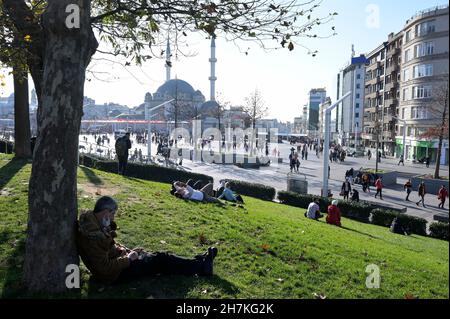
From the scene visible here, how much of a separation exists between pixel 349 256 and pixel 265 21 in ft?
14.3

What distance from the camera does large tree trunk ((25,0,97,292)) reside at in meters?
4.64

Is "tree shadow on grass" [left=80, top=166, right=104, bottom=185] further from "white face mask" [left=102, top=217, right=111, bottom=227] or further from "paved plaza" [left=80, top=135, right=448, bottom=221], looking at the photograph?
"paved plaza" [left=80, top=135, right=448, bottom=221]

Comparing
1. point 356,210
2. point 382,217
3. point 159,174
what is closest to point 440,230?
point 382,217

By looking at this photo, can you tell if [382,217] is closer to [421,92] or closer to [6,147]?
[6,147]

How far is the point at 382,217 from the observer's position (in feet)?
54.4

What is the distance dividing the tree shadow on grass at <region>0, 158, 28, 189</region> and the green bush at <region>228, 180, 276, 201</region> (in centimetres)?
972

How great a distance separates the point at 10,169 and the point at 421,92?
38.9 m

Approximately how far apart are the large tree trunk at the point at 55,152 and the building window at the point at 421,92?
38.9 m

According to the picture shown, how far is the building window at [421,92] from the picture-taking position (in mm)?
38350

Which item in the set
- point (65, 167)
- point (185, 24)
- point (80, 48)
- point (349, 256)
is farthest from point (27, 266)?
point (349, 256)

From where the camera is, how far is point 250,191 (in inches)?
797

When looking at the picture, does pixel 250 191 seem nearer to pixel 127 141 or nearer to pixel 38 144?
pixel 127 141

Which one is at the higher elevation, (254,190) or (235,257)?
(235,257)

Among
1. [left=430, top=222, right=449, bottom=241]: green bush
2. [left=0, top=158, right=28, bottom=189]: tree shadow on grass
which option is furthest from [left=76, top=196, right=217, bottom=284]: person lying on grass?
[left=430, top=222, right=449, bottom=241]: green bush
